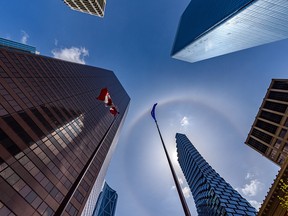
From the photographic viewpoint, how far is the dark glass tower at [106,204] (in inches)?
6867

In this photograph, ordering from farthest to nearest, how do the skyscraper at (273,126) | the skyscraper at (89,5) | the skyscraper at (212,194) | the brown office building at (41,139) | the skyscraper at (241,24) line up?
1. the skyscraper at (89,5)
2. the skyscraper at (212,194)
3. the skyscraper at (273,126)
4. the skyscraper at (241,24)
5. the brown office building at (41,139)

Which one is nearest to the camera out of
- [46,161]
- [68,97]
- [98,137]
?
[46,161]

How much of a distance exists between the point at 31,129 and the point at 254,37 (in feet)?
266

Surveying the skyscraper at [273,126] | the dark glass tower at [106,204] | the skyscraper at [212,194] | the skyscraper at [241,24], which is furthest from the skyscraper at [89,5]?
the dark glass tower at [106,204]

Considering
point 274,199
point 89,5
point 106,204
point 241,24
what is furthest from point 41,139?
point 106,204

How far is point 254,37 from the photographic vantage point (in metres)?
81.2

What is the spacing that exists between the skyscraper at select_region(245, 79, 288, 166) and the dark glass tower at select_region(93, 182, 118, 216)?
443 ft

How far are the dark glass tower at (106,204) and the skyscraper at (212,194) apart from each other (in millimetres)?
78559

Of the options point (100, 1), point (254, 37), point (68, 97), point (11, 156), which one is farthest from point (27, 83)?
point (100, 1)

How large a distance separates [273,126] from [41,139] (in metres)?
66.8

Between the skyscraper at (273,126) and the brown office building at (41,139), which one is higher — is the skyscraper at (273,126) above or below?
below

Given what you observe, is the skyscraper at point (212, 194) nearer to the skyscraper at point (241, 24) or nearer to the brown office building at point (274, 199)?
the brown office building at point (274, 199)

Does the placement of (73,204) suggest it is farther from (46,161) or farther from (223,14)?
(223,14)

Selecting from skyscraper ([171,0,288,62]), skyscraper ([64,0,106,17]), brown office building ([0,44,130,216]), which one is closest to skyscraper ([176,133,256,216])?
brown office building ([0,44,130,216])
